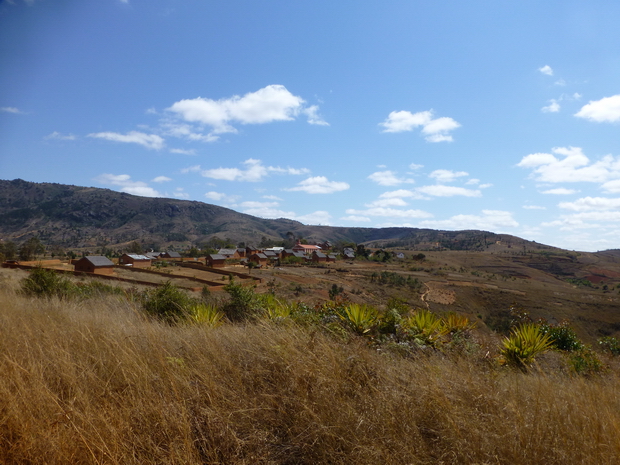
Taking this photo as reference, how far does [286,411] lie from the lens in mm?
2605

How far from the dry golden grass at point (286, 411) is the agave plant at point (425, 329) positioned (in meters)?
1.23

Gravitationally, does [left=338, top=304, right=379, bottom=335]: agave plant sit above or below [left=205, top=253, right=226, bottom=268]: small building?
above

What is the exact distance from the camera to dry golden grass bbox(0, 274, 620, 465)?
84.4 inches

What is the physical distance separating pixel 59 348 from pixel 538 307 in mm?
40932

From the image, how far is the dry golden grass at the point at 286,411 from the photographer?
214 cm

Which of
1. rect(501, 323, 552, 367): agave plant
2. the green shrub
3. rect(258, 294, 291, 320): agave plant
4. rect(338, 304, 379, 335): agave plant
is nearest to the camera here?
rect(501, 323, 552, 367): agave plant

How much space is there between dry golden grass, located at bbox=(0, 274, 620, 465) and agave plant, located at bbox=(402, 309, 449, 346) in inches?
48.5

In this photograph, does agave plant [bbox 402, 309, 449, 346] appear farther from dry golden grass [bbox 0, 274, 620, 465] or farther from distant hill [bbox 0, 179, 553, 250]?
distant hill [bbox 0, 179, 553, 250]

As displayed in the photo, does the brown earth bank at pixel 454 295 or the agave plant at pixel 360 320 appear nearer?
the agave plant at pixel 360 320

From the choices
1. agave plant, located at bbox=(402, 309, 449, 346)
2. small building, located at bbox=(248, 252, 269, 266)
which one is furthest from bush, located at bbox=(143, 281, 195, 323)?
small building, located at bbox=(248, 252, 269, 266)

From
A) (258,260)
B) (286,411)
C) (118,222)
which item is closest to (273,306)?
(286,411)

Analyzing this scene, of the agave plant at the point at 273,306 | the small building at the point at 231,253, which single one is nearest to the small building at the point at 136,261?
the small building at the point at 231,253

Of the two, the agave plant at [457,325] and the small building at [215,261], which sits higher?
the agave plant at [457,325]

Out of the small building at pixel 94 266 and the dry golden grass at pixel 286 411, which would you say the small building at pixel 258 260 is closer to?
the small building at pixel 94 266
